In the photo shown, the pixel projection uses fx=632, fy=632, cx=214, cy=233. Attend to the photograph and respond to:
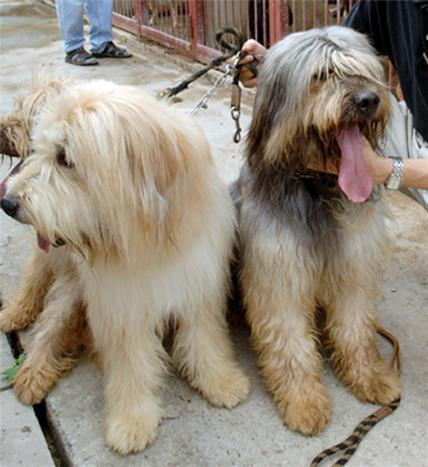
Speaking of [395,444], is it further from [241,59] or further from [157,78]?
[157,78]

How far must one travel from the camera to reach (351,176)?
2.01 meters

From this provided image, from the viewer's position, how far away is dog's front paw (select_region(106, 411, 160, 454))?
2.20 meters

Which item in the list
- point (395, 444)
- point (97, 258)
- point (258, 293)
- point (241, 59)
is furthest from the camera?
point (241, 59)

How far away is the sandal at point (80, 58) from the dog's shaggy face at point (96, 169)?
5.15 m

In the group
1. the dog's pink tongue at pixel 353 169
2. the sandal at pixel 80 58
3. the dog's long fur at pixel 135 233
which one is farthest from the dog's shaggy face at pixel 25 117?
the sandal at pixel 80 58

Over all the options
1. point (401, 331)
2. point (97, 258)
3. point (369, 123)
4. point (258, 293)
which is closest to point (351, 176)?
point (369, 123)

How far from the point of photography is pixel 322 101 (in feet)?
6.20

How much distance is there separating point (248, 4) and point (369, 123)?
14.5 ft

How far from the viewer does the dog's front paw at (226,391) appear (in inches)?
93.3

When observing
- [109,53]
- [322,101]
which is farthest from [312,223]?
[109,53]

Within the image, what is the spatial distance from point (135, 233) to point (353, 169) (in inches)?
28.2

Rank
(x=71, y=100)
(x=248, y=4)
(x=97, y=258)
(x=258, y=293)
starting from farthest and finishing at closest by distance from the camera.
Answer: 1. (x=248, y=4)
2. (x=258, y=293)
3. (x=97, y=258)
4. (x=71, y=100)

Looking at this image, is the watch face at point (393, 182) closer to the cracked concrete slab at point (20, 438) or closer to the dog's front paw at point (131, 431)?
Result: the dog's front paw at point (131, 431)

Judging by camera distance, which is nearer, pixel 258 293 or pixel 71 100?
pixel 71 100
